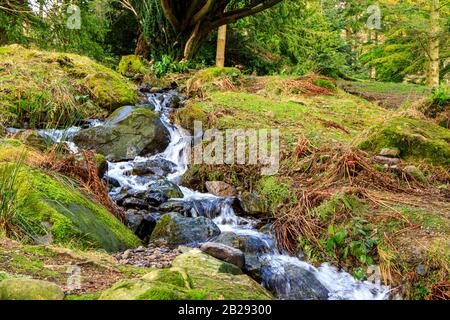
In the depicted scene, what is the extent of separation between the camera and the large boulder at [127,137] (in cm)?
592

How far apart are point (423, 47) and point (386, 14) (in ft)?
4.55

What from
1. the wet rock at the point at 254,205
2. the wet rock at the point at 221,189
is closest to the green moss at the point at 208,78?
the wet rock at the point at 221,189

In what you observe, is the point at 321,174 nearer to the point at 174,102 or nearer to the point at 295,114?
the point at 295,114

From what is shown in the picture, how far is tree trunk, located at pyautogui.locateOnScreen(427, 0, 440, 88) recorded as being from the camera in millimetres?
11164

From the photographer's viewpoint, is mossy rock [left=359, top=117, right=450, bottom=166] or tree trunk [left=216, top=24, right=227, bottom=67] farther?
tree trunk [left=216, top=24, right=227, bottom=67]

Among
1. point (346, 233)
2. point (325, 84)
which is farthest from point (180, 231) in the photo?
point (325, 84)

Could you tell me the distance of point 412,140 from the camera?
4.96 metres

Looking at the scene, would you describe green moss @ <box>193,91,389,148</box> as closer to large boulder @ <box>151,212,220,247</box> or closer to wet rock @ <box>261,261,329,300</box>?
large boulder @ <box>151,212,220,247</box>

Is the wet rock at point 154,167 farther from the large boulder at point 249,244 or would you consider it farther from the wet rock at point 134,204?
the large boulder at point 249,244

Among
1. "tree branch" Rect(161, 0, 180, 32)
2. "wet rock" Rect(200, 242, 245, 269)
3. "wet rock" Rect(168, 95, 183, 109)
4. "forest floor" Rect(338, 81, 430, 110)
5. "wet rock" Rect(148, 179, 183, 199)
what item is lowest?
"wet rock" Rect(200, 242, 245, 269)

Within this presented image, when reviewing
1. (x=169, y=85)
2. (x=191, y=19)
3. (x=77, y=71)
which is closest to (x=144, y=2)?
(x=191, y=19)

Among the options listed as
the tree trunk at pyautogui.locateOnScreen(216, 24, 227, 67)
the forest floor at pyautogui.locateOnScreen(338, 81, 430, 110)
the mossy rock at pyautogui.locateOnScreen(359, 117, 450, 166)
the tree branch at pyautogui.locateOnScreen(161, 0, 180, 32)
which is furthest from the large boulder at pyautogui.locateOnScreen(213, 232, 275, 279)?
the tree trunk at pyautogui.locateOnScreen(216, 24, 227, 67)

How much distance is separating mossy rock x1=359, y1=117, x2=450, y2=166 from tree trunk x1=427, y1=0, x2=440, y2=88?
6322mm

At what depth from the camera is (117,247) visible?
3.19 metres
